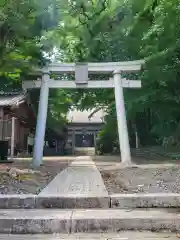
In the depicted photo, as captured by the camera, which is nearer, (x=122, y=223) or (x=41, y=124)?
(x=122, y=223)

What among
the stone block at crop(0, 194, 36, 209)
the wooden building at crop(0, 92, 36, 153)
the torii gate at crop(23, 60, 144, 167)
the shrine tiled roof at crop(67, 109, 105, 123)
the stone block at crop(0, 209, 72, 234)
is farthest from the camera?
the shrine tiled roof at crop(67, 109, 105, 123)

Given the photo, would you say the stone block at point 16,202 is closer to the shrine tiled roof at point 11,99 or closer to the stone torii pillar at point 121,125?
the stone torii pillar at point 121,125

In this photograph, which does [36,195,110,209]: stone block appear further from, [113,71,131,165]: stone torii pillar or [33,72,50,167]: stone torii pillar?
[113,71,131,165]: stone torii pillar

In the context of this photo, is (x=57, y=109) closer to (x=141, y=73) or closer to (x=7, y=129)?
(x=7, y=129)

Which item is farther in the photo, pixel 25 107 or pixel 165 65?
pixel 25 107

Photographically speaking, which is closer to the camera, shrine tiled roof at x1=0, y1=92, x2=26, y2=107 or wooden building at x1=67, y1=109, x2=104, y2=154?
shrine tiled roof at x1=0, y1=92, x2=26, y2=107

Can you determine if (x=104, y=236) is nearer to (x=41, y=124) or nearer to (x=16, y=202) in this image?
(x=16, y=202)

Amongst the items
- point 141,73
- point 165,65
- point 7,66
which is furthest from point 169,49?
point 7,66

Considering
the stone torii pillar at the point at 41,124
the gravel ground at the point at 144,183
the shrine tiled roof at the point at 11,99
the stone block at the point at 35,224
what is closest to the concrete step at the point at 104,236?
the stone block at the point at 35,224

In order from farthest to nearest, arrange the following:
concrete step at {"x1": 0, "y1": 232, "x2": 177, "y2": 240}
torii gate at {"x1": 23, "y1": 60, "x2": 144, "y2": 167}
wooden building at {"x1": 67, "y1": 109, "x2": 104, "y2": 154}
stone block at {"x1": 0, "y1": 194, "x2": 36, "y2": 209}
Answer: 1. wooden building at {"x1": 67, "y1": 109, "x2": 104, "y2": 154}
2. torii gate at {"x1": 23, "y1": 60, "x2": 144, "y2": 167}
3. stone block at {"x1": 0, "y1": 194, "x2": 36, "y2": 209}
4. concrete step at {"x1": 0, "y1": 232, "x2": 177, "y2": 240}

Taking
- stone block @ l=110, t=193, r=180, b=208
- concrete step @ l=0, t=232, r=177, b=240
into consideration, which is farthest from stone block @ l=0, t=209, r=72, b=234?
stone block @ l=110, t=193, r=180, b=208

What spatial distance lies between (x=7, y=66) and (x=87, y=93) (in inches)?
497

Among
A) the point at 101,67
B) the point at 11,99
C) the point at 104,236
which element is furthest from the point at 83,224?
the point at 11,99

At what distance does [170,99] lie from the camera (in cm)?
1653
